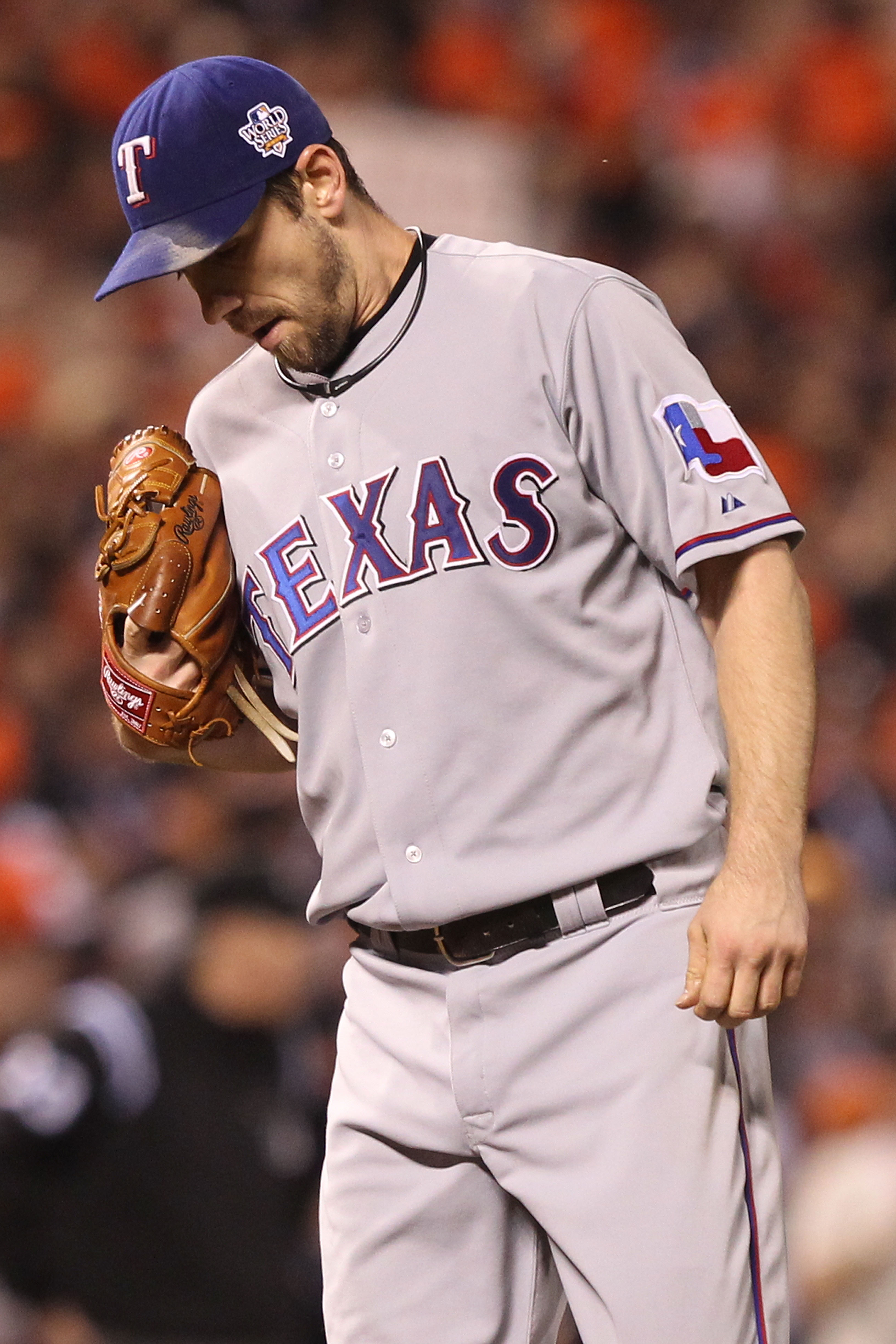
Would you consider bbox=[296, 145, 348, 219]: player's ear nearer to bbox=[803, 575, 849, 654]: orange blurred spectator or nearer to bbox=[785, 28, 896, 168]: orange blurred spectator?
bbox=[803, 575, 849, 654]: orange blurred spectator

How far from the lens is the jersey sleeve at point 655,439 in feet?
5.16

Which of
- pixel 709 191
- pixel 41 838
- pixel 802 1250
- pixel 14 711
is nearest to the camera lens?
pixel 802 1250

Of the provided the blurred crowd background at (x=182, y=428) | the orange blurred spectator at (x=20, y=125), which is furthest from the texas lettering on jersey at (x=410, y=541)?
the orange blurred spectator at (x=20, y=125)

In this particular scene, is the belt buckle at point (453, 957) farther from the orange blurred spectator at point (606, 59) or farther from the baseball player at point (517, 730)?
the orange blurred spectator at point (606, 59)

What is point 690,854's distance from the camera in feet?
5.26

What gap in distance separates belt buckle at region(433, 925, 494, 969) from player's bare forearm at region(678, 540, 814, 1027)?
0.23 meters

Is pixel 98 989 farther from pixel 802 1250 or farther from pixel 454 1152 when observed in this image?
pixel 454 1152

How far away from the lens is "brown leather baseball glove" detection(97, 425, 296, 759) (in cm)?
179

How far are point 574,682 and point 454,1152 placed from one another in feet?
1.61

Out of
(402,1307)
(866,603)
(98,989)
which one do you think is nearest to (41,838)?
(98,989)

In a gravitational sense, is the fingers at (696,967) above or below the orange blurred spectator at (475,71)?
below

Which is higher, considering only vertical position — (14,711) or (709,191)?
(709,191)

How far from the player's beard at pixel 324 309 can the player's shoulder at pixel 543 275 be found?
118mm

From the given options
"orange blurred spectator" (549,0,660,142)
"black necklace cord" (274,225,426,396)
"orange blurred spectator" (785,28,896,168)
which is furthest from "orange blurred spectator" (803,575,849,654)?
"black necklace cord" (274,225,426,396)
